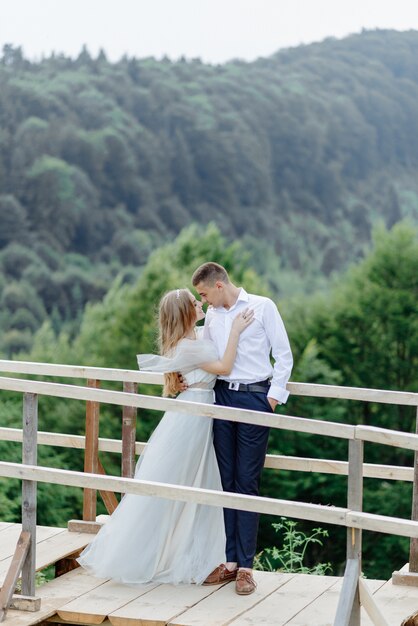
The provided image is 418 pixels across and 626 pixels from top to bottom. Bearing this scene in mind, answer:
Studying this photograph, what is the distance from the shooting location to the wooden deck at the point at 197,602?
16.0ft

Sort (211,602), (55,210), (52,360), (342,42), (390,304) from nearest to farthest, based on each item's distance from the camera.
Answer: (211,602) → (390,304) → (52,360) → (55,210) → (342,42)

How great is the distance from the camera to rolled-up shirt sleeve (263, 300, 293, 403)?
17.3 feet

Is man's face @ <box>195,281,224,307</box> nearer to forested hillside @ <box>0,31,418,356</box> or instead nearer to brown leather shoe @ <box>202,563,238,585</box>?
brown leather shoe @ <box>202,563,238,585</box>

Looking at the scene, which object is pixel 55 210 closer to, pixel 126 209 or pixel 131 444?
pixel 126 209

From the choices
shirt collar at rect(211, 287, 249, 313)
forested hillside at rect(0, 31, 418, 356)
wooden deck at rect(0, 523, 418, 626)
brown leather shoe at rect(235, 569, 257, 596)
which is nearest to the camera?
wooden deck at rect(0, 523, 418, 626)

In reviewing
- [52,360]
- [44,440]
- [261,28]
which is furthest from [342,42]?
[44,440]

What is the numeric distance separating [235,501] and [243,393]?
2.69ft

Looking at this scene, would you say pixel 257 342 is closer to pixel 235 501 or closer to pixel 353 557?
pixel 235 501

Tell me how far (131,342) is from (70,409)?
2.60 meters

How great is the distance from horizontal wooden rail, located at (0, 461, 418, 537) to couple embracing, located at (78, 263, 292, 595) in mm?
634

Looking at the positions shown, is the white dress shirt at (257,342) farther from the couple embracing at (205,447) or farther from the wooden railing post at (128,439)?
the wooden railing post at (128,439)

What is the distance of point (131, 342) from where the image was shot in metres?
31.2

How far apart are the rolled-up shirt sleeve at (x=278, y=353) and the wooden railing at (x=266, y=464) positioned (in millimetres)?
302

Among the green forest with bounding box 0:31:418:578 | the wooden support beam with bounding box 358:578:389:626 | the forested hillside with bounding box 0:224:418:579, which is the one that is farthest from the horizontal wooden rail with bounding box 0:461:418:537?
the green forest with bounding box 0:31:418:578
